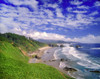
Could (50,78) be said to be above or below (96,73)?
above

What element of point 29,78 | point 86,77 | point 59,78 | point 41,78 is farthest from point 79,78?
point 29,78

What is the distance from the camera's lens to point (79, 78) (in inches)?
1209

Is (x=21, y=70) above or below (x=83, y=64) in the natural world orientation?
above

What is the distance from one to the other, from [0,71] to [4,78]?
287cm

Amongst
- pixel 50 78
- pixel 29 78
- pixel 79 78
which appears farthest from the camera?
pixel 79 78

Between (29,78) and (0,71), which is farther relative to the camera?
(29,78)

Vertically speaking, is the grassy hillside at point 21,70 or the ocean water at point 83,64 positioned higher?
the grassy hillside at point 21,70

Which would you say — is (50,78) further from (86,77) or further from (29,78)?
(86,77)

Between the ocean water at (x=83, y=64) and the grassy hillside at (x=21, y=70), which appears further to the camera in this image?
the ocean water at (x=83, y=64)

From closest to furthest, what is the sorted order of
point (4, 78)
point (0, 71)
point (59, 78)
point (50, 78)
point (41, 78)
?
1. point (4, 78)
2. point (0, 71)
3. point (41, 78)
4. point (50, 78)
5. point (59, 78)

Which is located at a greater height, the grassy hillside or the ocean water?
the grassy hillside

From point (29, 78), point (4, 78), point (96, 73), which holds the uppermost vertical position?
point (4, 78)

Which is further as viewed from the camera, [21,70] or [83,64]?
[83,64]

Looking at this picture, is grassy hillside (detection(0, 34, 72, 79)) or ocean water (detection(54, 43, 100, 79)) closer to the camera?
grassy hillside (detection(0, 34, 72, 79))
